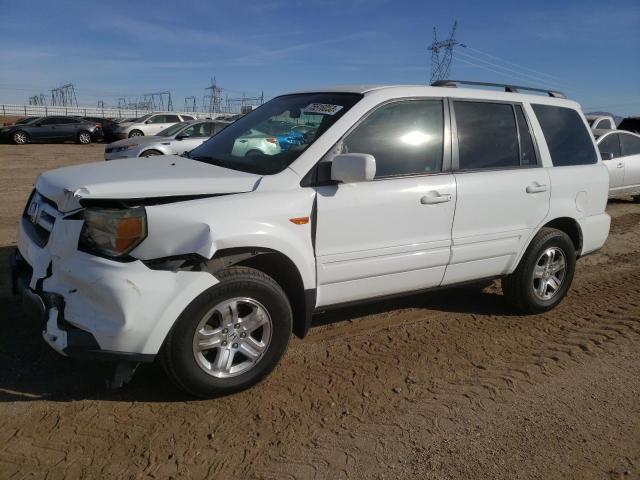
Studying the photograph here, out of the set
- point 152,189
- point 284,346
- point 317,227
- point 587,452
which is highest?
point 152,189

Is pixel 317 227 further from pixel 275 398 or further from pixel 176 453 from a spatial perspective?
pixel 176 453

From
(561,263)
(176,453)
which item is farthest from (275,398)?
(561,263)

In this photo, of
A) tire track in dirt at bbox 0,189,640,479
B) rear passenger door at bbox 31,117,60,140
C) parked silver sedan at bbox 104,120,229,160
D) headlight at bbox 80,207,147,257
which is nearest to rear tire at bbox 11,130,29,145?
rear passenger door at bbox 31,117,60,140

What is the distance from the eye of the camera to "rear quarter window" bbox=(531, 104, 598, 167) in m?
4.70

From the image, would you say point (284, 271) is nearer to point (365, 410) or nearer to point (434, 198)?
point (365, 410)

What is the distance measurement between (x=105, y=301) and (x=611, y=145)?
35.2 feet

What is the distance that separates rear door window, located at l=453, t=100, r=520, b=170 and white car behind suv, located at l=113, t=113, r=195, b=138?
23.5 m

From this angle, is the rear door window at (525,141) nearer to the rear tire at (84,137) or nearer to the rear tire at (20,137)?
the rear tire at (20,137)

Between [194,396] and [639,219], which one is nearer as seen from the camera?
[194,396]

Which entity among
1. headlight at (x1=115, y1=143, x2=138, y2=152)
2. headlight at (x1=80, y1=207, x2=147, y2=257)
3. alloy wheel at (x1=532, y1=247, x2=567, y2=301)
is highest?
headlight at (x1=80, y1=207, x2=147, y2=257)

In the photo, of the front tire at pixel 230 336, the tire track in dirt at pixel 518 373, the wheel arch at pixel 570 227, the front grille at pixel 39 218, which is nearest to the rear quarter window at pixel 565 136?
the wheel arch at pixel 570 227

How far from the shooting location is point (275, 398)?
3.32 metres

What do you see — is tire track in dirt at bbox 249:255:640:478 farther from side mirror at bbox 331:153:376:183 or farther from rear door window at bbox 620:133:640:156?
rear door window at bbox 620:133:640:156

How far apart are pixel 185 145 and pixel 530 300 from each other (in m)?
11.4
